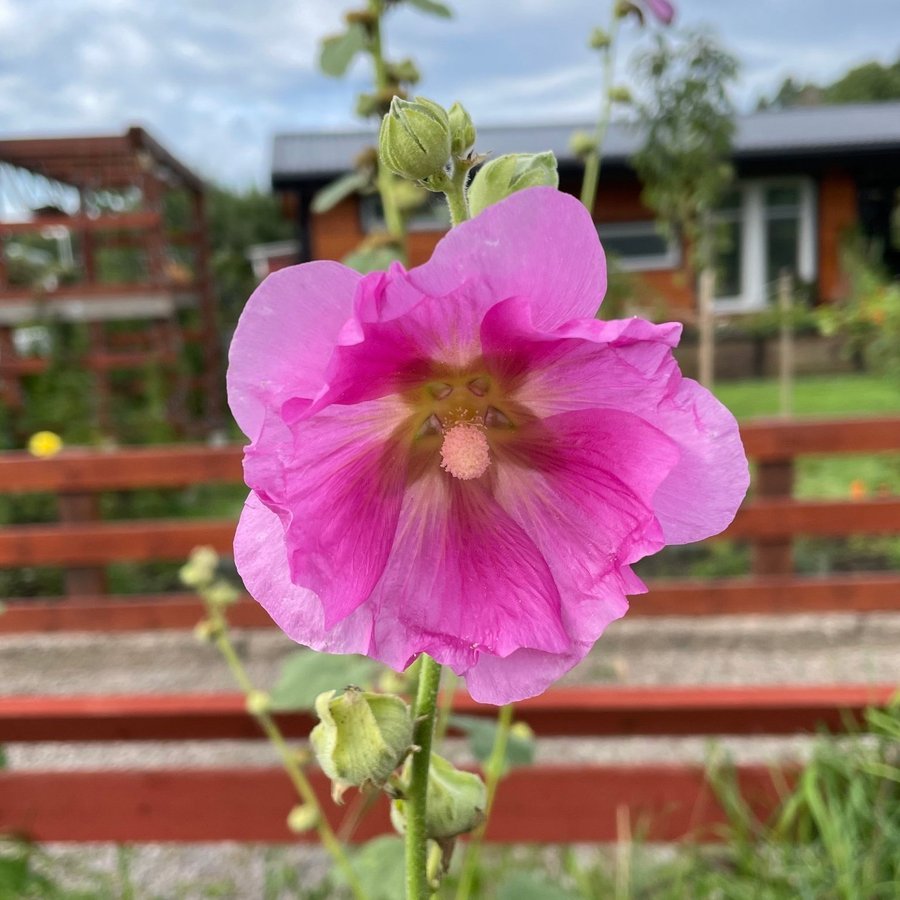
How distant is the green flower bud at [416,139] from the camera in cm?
41

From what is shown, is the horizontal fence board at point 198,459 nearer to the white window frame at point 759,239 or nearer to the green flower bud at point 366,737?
the green flower bud at point 366,737

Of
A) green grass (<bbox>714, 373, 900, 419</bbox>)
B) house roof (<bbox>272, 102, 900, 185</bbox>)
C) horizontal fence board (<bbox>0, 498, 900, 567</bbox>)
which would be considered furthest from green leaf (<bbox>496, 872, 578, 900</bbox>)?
house roof (<bbox>272, 102, 900, 185</bbox>)

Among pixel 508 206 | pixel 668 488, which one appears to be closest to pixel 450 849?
pixel 668 488

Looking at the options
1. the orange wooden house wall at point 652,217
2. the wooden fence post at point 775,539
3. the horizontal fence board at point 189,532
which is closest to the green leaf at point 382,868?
the horizontal fence board at point 189,532

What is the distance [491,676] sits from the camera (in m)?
0.42

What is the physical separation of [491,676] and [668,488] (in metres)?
0.13

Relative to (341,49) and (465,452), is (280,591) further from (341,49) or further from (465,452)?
(341,49)

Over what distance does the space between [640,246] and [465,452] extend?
9.63 m

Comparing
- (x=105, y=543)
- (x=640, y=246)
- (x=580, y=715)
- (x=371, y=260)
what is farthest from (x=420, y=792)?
(x=640, y=246)

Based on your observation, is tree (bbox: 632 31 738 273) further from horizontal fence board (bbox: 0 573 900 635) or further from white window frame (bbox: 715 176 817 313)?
white window frame (bbox: 715 176 817 313)

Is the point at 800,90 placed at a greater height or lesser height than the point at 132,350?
greater

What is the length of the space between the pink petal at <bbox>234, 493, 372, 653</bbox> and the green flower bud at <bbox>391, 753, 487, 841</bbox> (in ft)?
0.37

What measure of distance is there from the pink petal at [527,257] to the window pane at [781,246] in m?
10.7

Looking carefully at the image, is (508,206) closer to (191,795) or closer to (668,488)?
(668,488)
